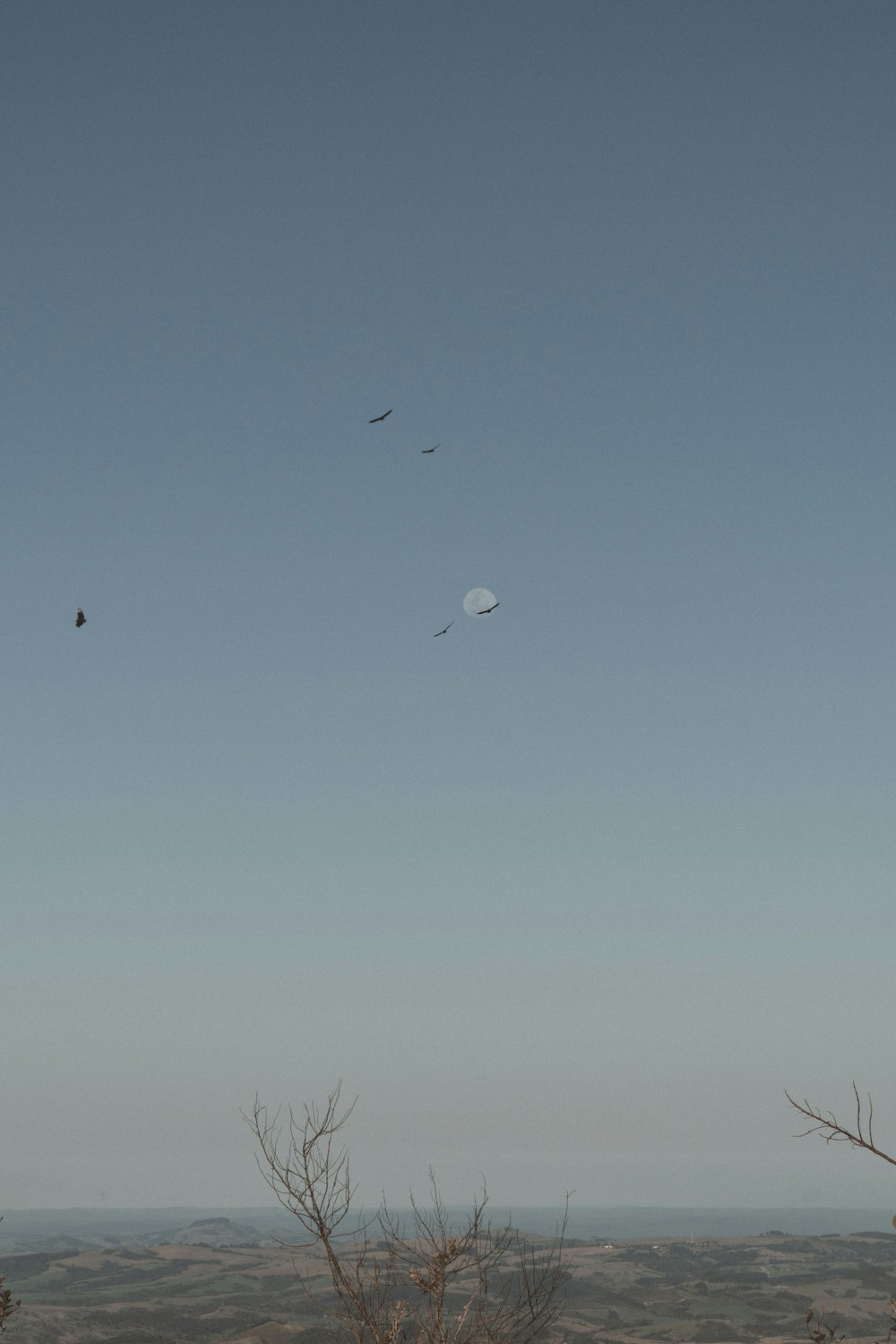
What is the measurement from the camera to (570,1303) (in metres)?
143

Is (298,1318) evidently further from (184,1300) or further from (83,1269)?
(83,1269)

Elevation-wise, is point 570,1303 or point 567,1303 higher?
point 567,1303

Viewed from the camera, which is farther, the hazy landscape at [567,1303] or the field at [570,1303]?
the hazy landscape at [567,1303]

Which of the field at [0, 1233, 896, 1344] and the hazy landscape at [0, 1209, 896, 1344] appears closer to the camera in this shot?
the field at [0, 1233, 896, 1344]

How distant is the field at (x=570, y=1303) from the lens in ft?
385

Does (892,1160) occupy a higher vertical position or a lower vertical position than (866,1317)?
higher

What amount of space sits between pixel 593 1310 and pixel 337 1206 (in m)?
138

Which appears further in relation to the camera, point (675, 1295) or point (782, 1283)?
point (782, 1283)

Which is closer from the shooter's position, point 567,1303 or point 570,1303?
point 567,1303

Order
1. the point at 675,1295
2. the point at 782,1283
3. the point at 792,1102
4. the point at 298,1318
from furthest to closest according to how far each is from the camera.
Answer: the point at 782,1283 → the point at 675,1295 → the point at 298,1318 → the point at 792,1102

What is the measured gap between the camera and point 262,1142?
1891 centimetres

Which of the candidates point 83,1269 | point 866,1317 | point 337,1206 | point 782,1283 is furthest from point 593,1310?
point 337,1206

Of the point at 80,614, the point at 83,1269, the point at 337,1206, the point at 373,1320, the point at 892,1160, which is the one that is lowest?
the point at 83,1269

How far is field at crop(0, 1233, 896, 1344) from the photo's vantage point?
385ft
